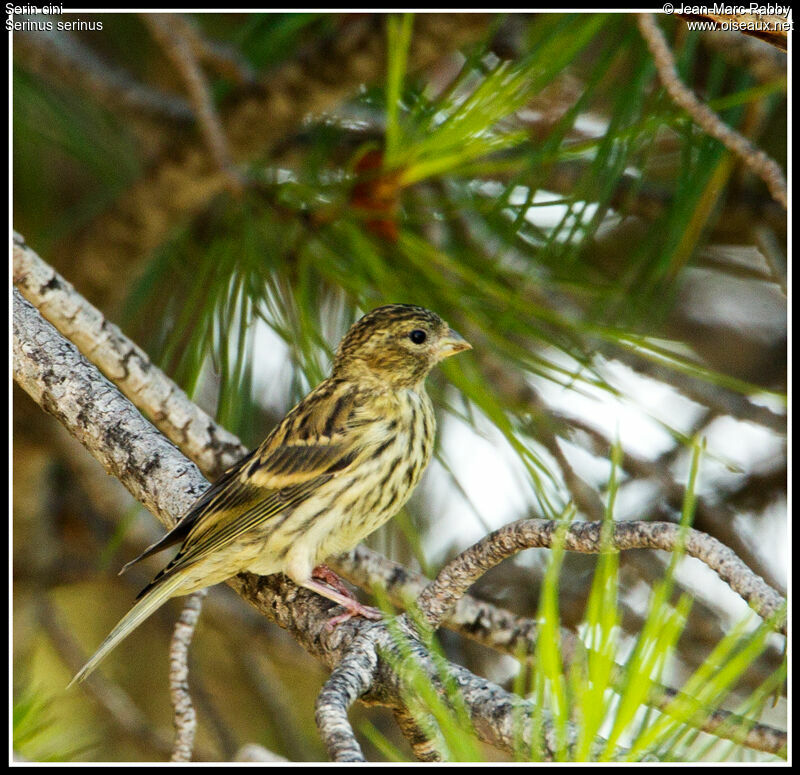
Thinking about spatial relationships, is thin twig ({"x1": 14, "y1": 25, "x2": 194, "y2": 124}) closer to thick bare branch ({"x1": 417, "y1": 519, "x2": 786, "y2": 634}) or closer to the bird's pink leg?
the bird's pink leg

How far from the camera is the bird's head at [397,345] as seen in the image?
6.14 ft

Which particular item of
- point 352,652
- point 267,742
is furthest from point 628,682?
point 267,742

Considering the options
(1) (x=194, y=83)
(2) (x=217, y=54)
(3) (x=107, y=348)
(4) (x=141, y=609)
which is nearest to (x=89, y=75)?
(2) (x=217, y=54)

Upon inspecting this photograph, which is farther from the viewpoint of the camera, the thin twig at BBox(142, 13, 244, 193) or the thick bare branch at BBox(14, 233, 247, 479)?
the thin twig at BBox(142, 13, 244, 193)

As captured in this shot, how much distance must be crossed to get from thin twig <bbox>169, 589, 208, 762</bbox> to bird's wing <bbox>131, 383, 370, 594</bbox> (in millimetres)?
90

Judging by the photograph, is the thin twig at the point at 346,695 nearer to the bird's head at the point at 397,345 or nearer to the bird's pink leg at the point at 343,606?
the bird's pink leg at the point at 343,606

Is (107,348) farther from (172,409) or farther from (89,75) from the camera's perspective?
(89,75)

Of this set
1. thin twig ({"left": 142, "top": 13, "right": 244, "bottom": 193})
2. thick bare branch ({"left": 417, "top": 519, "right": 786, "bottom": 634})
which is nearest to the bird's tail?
thick bare branch ({"left": 417, "top": 519, "right": 786, "bottom": 634})

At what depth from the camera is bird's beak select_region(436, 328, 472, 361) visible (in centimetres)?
186

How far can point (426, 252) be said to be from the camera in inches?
67.1

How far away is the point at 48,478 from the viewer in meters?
2.69

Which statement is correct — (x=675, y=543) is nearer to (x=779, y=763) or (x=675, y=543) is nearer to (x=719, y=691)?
(x=719, y=691)

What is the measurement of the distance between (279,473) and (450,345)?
44 centimetres

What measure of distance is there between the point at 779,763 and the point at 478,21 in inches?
55.3
